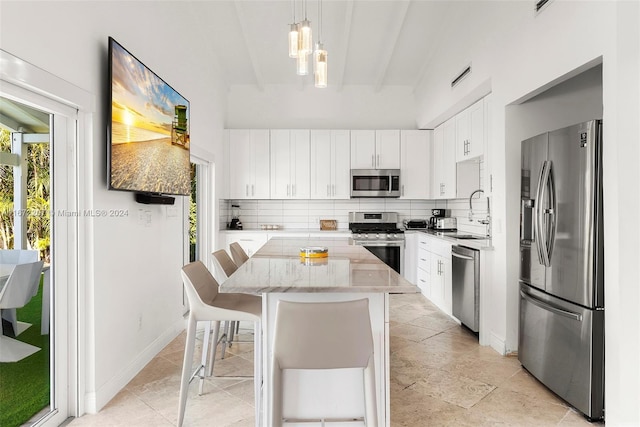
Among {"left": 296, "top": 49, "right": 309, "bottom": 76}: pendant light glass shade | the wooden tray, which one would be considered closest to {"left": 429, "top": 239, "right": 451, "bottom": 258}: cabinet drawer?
the wooden tray

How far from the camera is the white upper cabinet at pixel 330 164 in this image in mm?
5996

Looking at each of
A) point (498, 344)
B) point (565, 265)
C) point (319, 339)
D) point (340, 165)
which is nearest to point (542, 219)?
point (565, 265)

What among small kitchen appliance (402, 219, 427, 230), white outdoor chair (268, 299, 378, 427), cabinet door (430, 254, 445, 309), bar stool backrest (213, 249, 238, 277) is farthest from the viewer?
small kitchen appliance (402, 219, 427, 230)

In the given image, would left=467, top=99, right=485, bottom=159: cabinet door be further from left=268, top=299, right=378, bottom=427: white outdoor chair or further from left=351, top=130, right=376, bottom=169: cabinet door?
left=268, top=299, right=378, bottom=427: white outdoor chair

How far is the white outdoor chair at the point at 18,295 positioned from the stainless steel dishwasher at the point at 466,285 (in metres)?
3.36

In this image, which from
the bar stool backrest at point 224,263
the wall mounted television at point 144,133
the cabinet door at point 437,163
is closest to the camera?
the wall mounted television at point 144,133

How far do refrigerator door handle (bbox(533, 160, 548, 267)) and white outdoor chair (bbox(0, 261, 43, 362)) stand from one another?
10.2 feet

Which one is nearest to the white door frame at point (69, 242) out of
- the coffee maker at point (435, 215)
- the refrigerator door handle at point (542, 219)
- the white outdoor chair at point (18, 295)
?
the white outdoor chair at point (18, 295)

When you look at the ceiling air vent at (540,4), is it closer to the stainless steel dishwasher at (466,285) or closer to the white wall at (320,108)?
the stainless steel dishwasher at (466,285)

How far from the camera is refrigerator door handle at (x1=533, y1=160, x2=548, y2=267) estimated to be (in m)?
Answer: 2.70

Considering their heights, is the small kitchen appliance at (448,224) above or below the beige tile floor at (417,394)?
above

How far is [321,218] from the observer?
20.9 ft

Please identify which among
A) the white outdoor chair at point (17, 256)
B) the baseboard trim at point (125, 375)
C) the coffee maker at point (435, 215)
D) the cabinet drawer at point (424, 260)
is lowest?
the baseboard trim at point (125, 375)

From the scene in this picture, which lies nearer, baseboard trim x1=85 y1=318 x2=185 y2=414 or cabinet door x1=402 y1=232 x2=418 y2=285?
baseboard trim x1=85 y1=318 x2=185 y2=414
